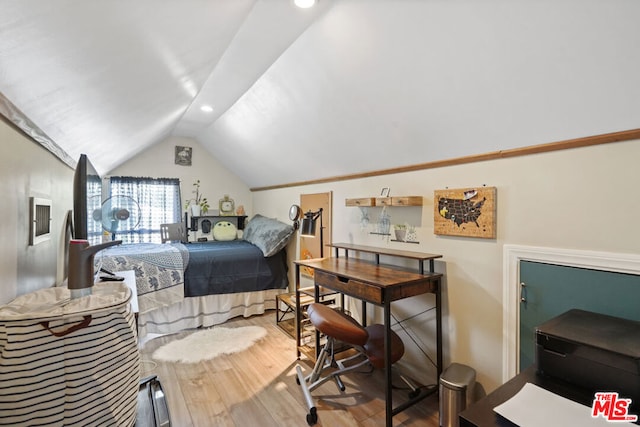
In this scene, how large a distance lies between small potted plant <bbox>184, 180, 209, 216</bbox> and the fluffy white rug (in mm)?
2181

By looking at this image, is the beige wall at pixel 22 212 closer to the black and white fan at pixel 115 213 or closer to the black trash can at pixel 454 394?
the black and white fan at pixel 115 213

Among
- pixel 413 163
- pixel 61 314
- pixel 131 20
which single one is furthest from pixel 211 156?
pixel 61 314

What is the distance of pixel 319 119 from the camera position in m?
2.60

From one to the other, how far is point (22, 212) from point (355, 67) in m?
1.82

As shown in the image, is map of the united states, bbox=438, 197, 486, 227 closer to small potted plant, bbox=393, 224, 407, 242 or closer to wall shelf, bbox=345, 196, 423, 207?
wall shelf, bbox=345, 196, 423, 207

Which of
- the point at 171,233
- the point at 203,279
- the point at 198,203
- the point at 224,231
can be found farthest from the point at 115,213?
the point at 198,203

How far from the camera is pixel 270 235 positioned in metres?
4.07

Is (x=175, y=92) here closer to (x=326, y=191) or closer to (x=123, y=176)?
(x=326, y=191)

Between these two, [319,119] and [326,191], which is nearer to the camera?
[319,119]

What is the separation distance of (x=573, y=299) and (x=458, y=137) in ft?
3.54

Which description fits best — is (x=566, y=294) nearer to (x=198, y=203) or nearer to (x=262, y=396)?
(x=262, y=396)

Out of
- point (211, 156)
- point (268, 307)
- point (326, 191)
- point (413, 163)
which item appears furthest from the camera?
point (211, 156)

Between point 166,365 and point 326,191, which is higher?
point 326,191

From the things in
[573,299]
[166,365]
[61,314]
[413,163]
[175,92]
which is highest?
[175,92]
